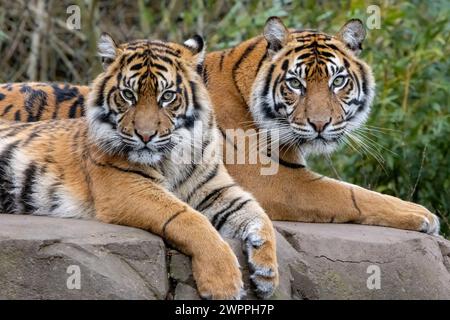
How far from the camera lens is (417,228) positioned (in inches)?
201

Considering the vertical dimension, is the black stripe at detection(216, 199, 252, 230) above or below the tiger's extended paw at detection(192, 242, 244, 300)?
above

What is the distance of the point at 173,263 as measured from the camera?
4.18 m

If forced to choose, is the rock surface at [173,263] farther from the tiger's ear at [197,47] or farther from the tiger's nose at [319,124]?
the tiger's ear at [197,47]

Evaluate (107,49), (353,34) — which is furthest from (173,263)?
(353,34)

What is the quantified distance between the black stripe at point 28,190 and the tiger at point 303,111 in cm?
110

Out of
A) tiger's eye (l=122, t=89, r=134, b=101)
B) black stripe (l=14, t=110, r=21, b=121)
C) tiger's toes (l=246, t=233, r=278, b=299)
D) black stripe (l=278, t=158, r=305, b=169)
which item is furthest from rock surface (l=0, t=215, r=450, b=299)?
black stripe (l=14, t=110, r=21, b=121)

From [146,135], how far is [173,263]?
Result: 2.02 ft

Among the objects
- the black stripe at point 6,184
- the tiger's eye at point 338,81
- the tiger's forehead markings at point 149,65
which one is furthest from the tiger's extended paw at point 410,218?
the black stripe at point 6,184

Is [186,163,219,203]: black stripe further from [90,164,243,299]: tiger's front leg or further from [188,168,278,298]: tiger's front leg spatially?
[90,164,243,299]: tiger's front leg

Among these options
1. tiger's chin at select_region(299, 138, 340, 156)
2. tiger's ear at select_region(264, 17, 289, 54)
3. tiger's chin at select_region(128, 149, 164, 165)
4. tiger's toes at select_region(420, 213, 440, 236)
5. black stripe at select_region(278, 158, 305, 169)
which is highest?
tiger's ear at select_region(264, 17, 289, 54)

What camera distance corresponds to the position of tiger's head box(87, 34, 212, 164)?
4465 millimetres
